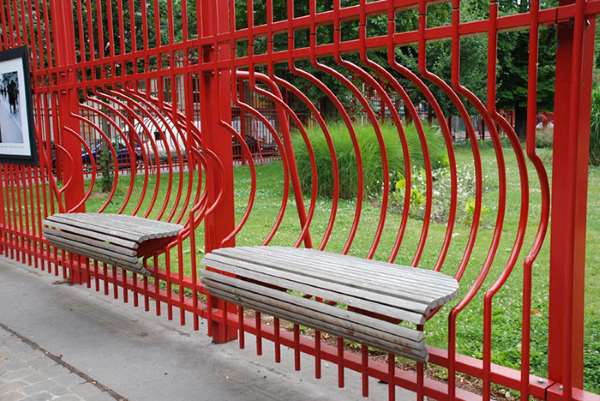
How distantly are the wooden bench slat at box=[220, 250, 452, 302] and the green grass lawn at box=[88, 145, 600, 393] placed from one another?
1.23m

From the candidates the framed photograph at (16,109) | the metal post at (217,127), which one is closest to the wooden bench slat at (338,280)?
the metal post at (217,127)

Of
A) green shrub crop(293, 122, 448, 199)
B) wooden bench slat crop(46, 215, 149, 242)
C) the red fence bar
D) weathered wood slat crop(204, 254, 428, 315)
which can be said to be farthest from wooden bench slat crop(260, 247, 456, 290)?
green shrub crop(293, 122, 448, 199)

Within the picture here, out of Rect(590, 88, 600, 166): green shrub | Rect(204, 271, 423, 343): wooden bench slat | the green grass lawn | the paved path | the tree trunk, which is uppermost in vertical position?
the tree trunk

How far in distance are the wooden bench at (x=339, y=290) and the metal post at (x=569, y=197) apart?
1.22ft

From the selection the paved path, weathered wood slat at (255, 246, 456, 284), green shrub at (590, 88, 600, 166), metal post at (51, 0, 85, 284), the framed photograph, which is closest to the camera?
weathered wood slat at (255, 246, 456, 284)

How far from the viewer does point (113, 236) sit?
12.2 ft

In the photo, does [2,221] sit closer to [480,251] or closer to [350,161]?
[480,251]

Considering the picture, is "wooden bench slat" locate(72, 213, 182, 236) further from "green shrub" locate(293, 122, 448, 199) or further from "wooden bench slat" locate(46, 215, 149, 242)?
"green shrub" locate(293, 122, 448, 199)

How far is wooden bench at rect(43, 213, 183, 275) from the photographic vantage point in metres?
3.57

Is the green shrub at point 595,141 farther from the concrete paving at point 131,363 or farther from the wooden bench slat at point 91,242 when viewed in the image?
the wooden bench slat at point 91,242

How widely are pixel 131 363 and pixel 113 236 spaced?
75cm

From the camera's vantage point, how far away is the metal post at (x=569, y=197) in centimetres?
205

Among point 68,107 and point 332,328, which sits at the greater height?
point 68,107

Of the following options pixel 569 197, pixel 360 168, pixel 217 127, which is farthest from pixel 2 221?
pixel 569 197
